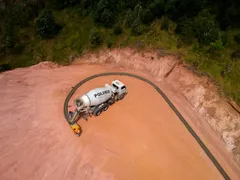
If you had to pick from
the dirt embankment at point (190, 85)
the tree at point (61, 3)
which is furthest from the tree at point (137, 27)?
the tree at point (61, 3)

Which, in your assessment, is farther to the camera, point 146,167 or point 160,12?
point 160,12

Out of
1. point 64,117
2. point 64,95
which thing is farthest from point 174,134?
point 64,95

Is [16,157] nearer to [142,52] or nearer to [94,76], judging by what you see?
[94,76]

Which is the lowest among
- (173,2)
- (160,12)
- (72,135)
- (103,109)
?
(72,135)

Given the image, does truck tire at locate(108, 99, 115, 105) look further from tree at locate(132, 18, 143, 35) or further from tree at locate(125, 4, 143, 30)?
tree at locate(125, 4, 143, 30)

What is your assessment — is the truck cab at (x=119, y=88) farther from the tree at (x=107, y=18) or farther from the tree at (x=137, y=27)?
the tree at (x=107, y=18)

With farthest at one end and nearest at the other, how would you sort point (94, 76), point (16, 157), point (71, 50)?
point (71, 50) < point (94, 76) < point (16, 157)

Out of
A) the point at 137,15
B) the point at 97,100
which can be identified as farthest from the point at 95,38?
the point at 97,100

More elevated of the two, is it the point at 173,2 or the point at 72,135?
the point at 173,2
